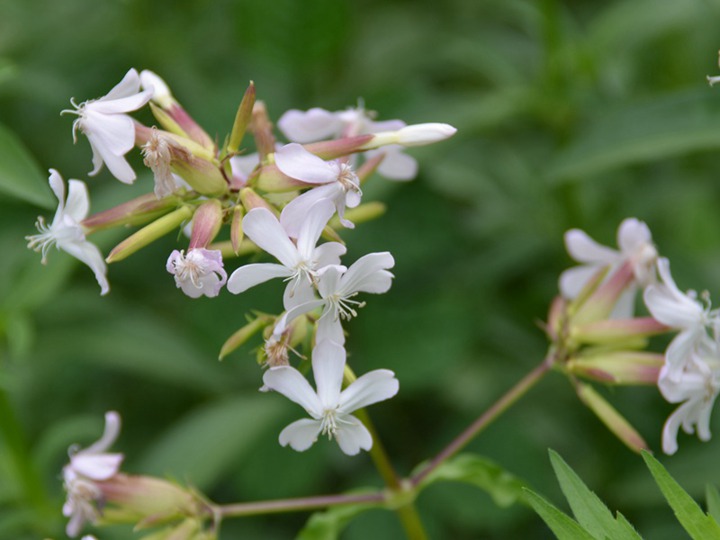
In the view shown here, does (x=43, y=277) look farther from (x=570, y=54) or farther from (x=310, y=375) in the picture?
(x=570, y=54)

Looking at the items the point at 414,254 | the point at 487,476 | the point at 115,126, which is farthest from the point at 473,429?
the point at 414,254

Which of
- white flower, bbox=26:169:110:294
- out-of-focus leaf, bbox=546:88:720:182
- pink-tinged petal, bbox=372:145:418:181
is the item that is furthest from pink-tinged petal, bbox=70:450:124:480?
out-of-focus leaf, bbox=546:88:720:182

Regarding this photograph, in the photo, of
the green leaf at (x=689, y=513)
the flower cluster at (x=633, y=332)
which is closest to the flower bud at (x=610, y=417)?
the flower cluster at (x=633, y=332)

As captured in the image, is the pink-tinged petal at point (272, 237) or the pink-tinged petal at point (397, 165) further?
the pink-tinged petal at point (397, 165)

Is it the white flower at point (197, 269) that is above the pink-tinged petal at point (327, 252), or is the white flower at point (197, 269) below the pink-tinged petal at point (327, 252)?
above

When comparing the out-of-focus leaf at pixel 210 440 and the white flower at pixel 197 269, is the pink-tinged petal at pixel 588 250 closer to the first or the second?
the white flower at pixel 197 269

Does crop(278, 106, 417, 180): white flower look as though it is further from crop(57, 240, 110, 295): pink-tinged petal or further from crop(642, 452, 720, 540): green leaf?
crop(642, 452, 720, 540): green leaf

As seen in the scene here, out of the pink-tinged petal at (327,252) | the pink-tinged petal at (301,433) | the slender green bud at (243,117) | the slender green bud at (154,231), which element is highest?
the slender green bud at (243,117)
